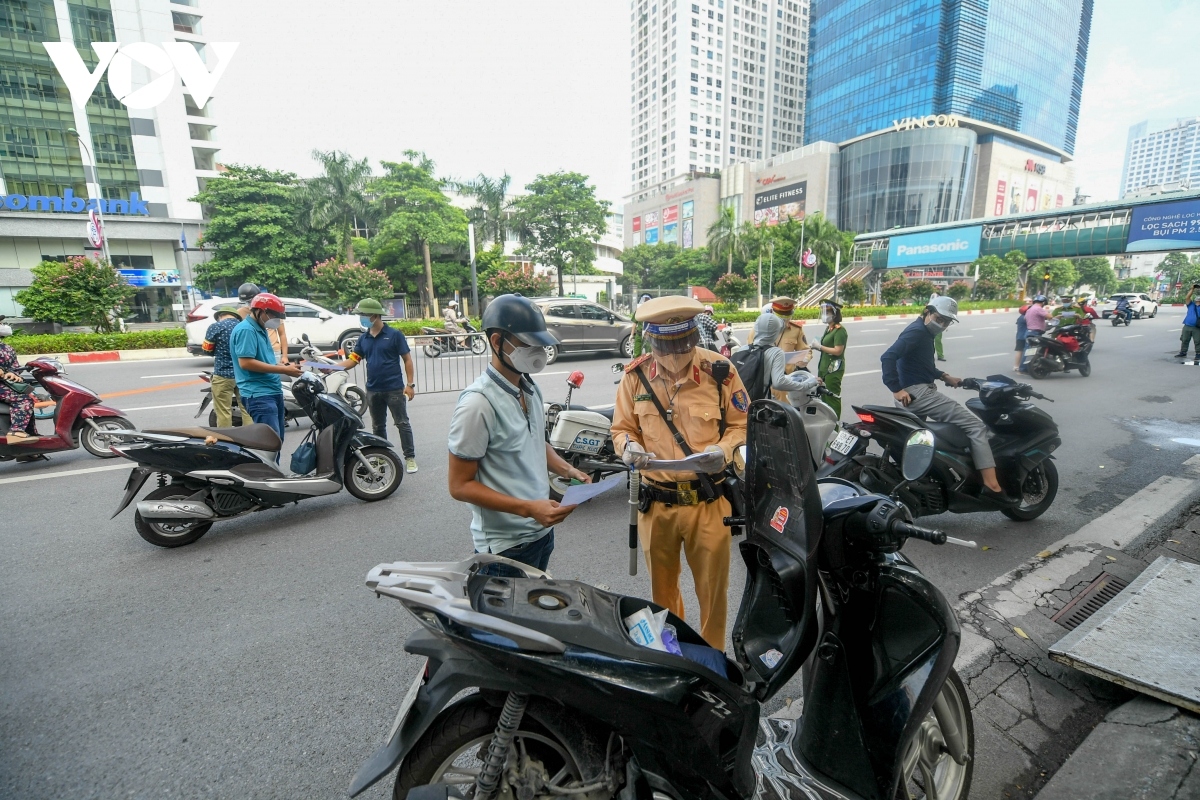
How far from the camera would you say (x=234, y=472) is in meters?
4.12

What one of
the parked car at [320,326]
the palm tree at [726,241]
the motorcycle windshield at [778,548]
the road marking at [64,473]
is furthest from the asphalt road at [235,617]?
the palm tree at [726,241]

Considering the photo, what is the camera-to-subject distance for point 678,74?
95.3m

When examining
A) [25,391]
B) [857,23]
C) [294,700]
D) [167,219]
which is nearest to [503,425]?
[294,700]

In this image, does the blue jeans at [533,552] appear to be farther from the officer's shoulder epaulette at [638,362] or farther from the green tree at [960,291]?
the green tree at [960,291]

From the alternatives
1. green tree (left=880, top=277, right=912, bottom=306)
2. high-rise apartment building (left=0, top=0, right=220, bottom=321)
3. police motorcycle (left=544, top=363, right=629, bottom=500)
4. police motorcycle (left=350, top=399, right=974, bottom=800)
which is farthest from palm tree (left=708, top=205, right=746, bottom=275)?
police motorcycle (left=350, top=399, right=974, bottom=800)

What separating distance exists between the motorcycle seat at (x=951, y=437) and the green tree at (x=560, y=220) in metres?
40.2

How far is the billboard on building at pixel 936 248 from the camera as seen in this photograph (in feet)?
137

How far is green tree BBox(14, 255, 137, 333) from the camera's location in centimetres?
1648

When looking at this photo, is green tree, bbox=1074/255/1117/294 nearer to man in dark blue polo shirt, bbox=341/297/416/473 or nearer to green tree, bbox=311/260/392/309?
green tree, bbox=311/260/392/309

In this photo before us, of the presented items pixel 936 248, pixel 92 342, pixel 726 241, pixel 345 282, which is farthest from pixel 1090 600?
pixel 726 241

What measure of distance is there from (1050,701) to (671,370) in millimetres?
2184

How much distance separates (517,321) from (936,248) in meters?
50.6

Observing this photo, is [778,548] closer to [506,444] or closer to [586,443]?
[506,444]

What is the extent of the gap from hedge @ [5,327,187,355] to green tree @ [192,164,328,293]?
17.0 m
